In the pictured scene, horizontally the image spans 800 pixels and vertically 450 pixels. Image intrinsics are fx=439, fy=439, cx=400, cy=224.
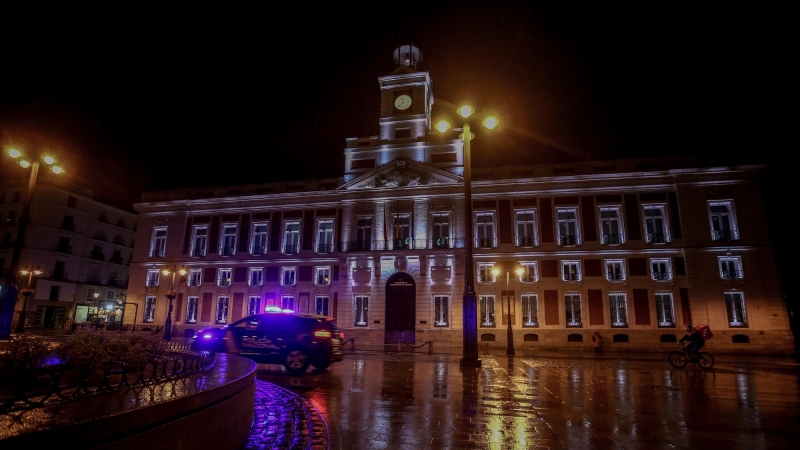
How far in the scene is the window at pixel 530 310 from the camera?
2928 cm

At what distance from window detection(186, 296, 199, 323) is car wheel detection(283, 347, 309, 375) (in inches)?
1051

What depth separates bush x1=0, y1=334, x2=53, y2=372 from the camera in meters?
3.46

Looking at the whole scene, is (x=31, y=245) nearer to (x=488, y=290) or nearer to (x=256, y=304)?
(x=256, y=304)

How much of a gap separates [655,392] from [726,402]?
1373 mm

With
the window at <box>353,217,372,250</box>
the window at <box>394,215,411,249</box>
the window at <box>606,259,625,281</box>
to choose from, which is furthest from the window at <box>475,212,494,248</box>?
the window at <box>353,217,372,250</box>

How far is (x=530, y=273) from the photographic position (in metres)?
30.1

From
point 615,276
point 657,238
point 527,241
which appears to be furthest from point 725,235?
point 527,241

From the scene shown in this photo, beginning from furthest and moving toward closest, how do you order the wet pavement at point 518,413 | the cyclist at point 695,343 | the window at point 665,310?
the window at point 665,310
the cyclist at point 695,343
the wet pavement at point 518,413

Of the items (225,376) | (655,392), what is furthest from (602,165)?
(225,376)

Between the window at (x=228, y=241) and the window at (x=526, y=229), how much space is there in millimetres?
22664

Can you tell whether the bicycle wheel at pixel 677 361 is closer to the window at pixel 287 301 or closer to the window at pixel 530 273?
the window at pixel 530 273

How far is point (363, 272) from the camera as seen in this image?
32.1 m

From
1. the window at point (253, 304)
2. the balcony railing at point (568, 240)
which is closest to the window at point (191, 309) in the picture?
the window at point (253, 304)

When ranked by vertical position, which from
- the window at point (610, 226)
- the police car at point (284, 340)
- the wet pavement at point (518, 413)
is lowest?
the wet pavement at point (518, 413)
